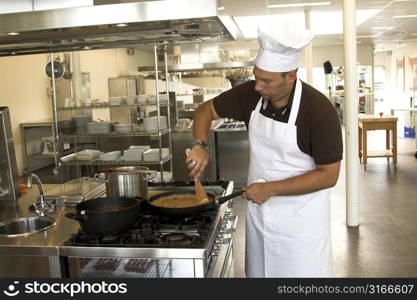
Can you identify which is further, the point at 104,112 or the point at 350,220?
the point at 104,112

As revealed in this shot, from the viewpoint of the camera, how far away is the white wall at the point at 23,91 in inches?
291

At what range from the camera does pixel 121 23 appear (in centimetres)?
165

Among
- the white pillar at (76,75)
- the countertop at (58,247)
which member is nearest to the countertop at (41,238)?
the countertop at (58,247)

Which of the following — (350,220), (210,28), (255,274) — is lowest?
(350,220)

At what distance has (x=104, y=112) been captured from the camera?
10.2 metres

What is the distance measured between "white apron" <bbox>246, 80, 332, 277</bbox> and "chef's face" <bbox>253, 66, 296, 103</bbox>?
3.1 inches

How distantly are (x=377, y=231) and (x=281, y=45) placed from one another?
120 inches

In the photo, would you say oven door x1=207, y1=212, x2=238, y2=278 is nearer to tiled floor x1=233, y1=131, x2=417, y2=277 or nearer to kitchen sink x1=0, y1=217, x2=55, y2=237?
kitchen sink x1=0, y1=217, x2=55, y2=237

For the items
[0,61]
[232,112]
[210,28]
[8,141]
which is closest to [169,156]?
[8,141]

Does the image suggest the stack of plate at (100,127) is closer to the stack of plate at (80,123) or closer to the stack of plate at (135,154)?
the stack of plate at (80,123)

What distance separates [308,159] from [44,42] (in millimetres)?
1371

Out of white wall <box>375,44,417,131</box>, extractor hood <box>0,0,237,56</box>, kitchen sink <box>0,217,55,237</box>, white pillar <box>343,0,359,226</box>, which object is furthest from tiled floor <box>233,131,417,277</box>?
white wall <box>375,44,417,131</box>

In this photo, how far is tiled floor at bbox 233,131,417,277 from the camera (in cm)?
343

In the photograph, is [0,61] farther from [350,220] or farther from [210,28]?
[210,28]
